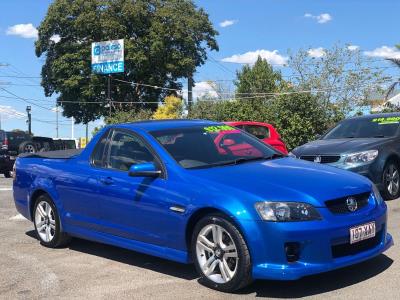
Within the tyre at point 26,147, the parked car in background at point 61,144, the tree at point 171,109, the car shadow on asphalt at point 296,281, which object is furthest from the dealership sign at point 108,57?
the car shadow on asphalt at point 296,281

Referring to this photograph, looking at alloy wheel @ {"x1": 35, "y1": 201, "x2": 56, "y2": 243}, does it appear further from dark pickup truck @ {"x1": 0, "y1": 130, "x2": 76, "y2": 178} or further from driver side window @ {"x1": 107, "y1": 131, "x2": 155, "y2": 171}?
dark pickup truck @ {"x1": 0, "y1": 130, "x2": 76, "y2": 178}

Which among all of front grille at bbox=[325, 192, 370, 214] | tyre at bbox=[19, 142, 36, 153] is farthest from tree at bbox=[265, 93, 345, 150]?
front grille at bbox=[325, 192, 370, 214]

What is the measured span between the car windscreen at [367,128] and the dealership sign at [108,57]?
103 feet

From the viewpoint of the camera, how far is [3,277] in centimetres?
576

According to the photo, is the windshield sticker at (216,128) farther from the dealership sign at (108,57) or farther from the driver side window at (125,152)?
the dealership sign at (108,57)

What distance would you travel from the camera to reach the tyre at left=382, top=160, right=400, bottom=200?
31.0 ft

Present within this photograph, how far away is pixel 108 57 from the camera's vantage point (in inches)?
1603

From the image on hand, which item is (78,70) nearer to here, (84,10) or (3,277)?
(84,10)

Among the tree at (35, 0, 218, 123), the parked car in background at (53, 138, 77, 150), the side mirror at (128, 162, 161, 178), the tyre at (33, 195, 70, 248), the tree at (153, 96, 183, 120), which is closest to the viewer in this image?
the side mirror at (128, 162, 161, 178)

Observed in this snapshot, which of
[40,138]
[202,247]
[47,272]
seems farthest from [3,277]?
[40,138]

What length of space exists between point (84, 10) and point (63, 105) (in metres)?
8.50

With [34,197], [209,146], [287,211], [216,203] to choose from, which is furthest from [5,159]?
[287,211]

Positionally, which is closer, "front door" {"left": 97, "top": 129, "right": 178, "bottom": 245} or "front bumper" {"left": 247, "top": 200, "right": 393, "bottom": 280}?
"front bumper" {"left": 247, "top": 200, "right": 393, "bottom": 280}

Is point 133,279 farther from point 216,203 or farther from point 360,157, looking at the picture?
point 360,157
